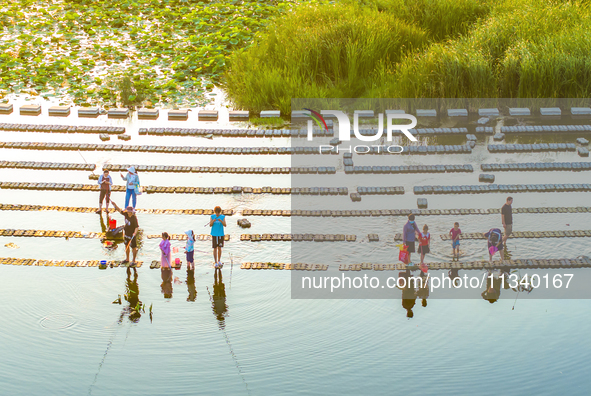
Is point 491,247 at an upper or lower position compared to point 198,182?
lower

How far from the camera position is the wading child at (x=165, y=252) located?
14.7 meters

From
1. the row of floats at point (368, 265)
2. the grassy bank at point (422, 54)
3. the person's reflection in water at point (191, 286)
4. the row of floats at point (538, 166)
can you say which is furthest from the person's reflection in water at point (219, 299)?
the grassy bank at point (422, 54)

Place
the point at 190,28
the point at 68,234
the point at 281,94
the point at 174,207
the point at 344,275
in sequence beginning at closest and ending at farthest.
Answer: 1. the point at 344,275
2. the point at 68,234
3. the point at 174,207
4. the point at 281,94
5. the point at 190,28

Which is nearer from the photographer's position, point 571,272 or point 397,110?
point 571,272

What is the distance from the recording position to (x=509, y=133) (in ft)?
73.7

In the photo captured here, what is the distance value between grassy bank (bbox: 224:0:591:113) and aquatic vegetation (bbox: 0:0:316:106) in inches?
74.8

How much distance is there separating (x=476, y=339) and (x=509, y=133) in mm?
11046

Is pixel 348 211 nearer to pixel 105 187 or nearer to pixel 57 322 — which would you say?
pixel 105 187

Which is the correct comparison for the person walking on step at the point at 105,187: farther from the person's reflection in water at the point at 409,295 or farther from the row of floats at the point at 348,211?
the person's reflection in water at the point at 409,295

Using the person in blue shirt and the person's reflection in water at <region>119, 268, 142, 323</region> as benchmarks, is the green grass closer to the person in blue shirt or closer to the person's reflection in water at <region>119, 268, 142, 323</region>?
the person in blue shirt

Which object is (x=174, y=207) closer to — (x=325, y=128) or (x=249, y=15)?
(x=325, y=128)

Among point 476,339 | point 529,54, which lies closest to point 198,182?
point 476,339

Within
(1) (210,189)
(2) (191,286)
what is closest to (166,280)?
(2) (191,286)

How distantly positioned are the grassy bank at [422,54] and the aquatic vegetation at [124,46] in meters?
1.90
